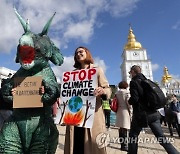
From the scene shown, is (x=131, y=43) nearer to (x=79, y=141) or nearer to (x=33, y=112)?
(x=79, y=141)

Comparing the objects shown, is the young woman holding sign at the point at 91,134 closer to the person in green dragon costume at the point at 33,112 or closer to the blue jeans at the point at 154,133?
the person in green dragon costume at the point at 33,112

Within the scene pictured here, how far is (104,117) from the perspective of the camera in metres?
2.90

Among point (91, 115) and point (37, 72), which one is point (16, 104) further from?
point (91, 115)

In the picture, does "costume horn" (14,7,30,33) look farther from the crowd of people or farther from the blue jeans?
the blue jeans

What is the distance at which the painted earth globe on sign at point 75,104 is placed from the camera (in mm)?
2678

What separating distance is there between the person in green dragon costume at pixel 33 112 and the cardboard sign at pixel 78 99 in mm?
137

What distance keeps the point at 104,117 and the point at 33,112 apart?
818 mm

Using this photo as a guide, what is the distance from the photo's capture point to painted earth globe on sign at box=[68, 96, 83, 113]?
268 cm

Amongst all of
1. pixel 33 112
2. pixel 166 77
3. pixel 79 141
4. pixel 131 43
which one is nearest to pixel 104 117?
pixel 79 141

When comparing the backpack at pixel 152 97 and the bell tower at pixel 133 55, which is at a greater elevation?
the bell tower at pixel 133 55

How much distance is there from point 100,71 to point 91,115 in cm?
55

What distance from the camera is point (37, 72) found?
2676mm

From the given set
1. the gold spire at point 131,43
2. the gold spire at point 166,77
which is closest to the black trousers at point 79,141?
the gold spire at point 131,43

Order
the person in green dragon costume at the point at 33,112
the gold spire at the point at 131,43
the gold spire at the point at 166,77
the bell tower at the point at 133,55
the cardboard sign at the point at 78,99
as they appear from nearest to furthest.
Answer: the person in green dragon costume at the point at 33,112
the cardboard sign at the point at 78,99
the bell tower at the point at 133,55
the gold spire at the point at 131,43
the gold spire at the point at 166,77
